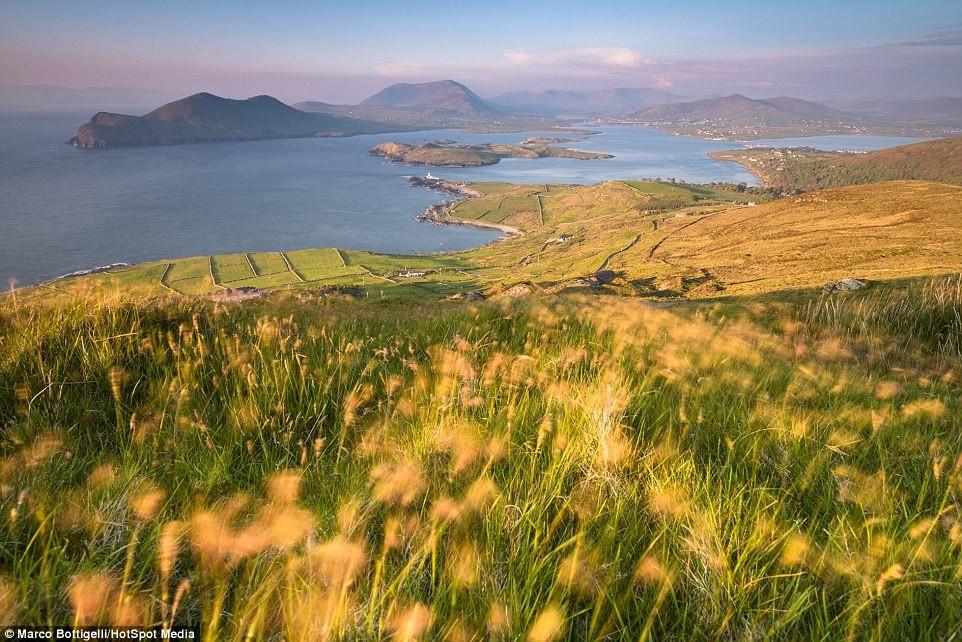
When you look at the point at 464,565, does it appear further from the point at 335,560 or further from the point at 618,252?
the point at 618,252

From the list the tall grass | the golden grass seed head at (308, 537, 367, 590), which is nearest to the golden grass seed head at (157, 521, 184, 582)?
the tall grass

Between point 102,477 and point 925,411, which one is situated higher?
point 102,477

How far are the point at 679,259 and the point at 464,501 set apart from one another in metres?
98.1

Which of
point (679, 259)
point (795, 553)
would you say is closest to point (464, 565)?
point (795, 553)

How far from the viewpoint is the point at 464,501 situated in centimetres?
204

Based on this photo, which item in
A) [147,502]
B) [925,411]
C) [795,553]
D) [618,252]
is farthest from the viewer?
[618,252]

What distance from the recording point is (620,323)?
625 centimetres

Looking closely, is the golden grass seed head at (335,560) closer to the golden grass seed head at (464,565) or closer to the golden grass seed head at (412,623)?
the golden grass seed head at (412,623)

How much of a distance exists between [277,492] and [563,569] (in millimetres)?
1411

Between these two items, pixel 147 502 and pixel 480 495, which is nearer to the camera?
pixel 147 502

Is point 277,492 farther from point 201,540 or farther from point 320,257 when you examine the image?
point 320,257

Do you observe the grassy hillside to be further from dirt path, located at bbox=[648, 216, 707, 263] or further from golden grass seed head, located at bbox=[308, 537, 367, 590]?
golden grass seed head, located at bbox=[308, 537, 367, 590]

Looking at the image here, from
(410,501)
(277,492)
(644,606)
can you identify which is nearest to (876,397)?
(644,606)

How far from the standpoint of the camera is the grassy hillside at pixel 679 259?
44.8 meters
